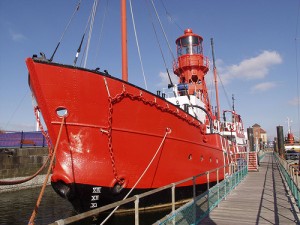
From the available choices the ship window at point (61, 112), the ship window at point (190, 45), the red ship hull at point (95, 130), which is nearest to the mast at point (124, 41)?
the red ship hull at point (95, 130)

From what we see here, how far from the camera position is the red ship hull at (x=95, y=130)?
7430 millimetres

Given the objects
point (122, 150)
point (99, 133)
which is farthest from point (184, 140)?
point (99, 133)

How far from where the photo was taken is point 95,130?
7672 millimetres

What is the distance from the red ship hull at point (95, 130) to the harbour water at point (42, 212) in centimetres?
93

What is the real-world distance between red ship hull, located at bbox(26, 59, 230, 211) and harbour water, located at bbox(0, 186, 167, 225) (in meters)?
0.93

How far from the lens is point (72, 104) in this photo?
748 centimetres

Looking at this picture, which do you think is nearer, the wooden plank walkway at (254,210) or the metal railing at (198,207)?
the metal railing at (198,207)

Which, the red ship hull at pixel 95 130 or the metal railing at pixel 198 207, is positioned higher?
the red ship hull at pixel 95 130

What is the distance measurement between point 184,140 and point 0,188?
1117 centimetres

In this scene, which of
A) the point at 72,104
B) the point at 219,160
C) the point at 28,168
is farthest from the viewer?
the point at 28,168

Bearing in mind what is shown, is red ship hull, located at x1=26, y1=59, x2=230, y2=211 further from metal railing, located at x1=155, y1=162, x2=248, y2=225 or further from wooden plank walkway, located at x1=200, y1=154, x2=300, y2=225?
wooden plank walkway, located at x1=200, y1=154, x2=300, y2=225

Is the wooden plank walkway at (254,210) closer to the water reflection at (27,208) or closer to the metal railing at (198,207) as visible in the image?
the metal railing at (198,207)

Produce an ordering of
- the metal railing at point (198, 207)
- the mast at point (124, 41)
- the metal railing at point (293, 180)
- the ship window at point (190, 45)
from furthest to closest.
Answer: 1. the ship window at point (190, 45)
2. the mast at point (124, 41)
3. the metal railing at point (293, 180)
4. the metal railing at point (198, 207)

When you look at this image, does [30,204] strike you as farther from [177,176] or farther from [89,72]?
[89,72]
